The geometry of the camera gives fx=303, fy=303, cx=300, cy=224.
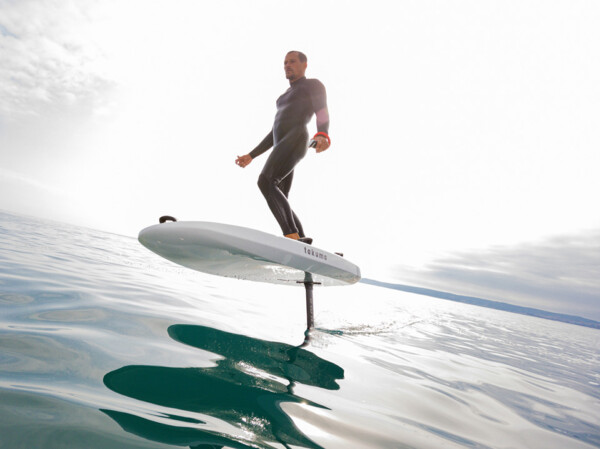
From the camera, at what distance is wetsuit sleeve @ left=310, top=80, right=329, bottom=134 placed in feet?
11.7

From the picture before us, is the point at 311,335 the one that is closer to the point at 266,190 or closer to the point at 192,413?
the point at 266,190

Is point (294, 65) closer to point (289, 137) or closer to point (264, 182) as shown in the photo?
point (289, 137)

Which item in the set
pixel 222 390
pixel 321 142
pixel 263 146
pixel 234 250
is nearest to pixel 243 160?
pixel 263 146

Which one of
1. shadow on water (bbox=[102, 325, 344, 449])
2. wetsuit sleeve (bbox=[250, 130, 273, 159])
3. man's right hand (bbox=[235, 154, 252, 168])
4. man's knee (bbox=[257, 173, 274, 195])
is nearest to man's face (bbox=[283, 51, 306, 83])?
wetsuit sleeve (bbox=[250, 130, 273, 159])

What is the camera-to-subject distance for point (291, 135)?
3.48 metres

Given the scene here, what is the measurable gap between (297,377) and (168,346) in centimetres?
91

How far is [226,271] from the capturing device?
3689 mm

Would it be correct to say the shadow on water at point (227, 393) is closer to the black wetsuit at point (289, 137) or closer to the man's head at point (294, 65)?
the black wetsuit at point (289, 137)

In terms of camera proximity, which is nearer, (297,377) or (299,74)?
(297,377)

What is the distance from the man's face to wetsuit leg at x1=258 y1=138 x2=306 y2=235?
2.85ft

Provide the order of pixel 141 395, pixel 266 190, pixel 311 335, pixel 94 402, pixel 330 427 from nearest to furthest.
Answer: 1. pixel 94 402
2. pixel 141 395
3. pixel 330 427
4. pixel 266 190
5. pixel 311 335

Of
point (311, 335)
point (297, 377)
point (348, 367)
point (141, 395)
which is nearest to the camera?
point (141, 395)

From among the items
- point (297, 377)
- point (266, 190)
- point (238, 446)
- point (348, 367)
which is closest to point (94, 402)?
point (238, 446)

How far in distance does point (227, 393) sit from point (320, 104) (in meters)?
3.16
